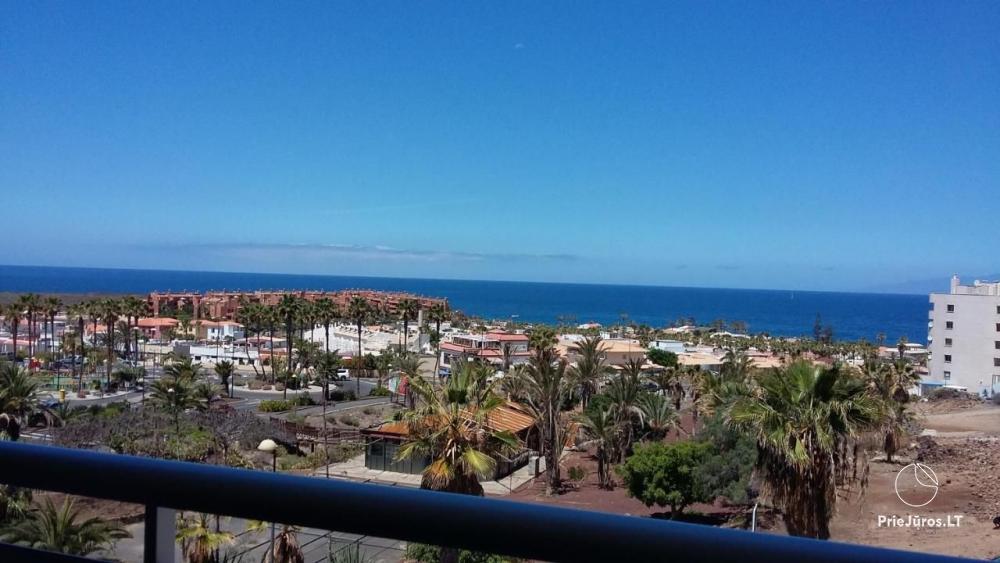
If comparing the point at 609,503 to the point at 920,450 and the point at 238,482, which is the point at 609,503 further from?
the point at 238,482

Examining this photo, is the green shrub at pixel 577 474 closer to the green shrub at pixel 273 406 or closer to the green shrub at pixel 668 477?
the green shrub at pixel 668 477

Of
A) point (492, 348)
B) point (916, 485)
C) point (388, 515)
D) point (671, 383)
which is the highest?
point (388, 515)

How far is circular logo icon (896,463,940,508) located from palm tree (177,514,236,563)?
2335 centimetres

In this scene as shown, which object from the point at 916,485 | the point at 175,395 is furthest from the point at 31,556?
the point at 175,395

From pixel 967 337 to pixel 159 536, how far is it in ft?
208

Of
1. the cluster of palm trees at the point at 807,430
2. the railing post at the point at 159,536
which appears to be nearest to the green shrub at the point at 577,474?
the cluster of palm trees at the point at 807,430

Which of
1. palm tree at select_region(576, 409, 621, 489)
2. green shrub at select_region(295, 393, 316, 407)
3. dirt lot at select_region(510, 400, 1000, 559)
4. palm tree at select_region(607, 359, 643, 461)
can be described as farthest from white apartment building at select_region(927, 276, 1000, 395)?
green shrub at select_region(295, 393, 316, 407)

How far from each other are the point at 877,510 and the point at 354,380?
3951 cm

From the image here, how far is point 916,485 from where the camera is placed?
79.7 ft

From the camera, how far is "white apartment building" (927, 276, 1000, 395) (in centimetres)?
5300

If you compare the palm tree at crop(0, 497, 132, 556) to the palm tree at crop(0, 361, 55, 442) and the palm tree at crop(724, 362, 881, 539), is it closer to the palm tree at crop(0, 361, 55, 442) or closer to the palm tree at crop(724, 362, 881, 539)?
the palm tree at crop(724, 362, 881, 539)

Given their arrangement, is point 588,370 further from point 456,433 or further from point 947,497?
point 456,433

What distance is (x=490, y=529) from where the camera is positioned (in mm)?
1004

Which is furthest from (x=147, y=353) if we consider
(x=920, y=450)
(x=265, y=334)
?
(x=920, y=450)
